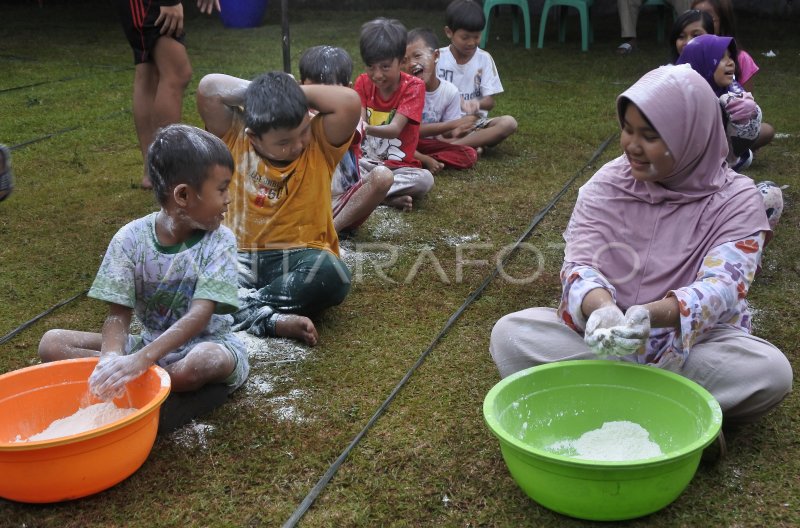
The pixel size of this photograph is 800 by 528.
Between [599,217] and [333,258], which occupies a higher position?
[599,217]

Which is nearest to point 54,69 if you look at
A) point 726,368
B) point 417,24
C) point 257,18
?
point 257,18

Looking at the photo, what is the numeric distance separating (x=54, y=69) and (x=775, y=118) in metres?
5.36

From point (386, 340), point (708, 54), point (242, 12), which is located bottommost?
point (242, 12)

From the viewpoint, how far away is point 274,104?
97.9 inches

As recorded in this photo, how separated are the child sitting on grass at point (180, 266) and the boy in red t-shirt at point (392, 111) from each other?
1734mm

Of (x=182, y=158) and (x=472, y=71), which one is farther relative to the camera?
(x=472, y=71)

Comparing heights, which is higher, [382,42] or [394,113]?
[382,42]

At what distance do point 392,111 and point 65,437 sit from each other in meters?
2.54

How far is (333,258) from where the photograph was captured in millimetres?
2730

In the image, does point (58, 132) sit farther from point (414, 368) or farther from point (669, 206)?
point (669, 206)

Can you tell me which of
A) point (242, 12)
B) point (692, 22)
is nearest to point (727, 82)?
point (692, 22)

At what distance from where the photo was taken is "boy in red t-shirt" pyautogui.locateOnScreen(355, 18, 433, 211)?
3.77 metres

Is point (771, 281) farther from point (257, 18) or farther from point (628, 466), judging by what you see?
Answer: point (257, 18)

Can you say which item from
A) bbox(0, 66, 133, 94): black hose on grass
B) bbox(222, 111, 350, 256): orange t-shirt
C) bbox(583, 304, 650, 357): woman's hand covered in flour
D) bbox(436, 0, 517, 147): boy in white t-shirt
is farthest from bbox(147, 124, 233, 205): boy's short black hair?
bbox(0, 66, 133, 94): black hose on grass
